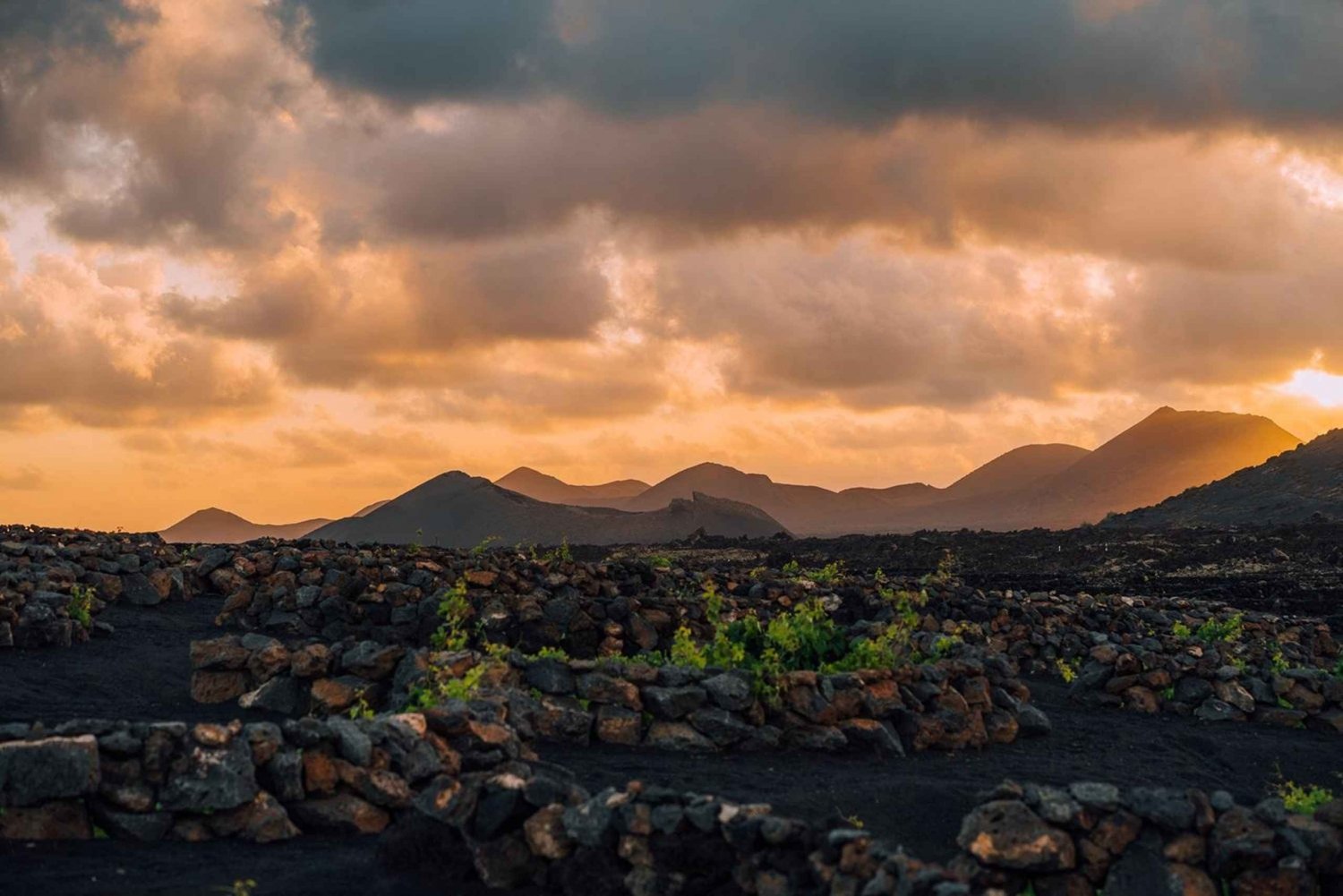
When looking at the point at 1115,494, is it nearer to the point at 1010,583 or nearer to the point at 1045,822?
the point at 1010,583

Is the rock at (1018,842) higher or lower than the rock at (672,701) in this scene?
lower

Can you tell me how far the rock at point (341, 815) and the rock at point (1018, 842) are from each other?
5.16 meters

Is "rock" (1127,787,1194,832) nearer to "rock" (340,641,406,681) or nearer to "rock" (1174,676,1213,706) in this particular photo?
"rock" (340,641,406,681)

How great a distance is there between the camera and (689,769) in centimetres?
1350

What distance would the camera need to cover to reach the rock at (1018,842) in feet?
32.0

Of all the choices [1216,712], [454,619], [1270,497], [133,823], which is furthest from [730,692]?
[1270,497]

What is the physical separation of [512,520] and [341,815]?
8495 centimetres

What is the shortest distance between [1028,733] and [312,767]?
9.88 meters

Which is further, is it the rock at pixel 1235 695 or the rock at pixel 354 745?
the rock at pixel 1235 695

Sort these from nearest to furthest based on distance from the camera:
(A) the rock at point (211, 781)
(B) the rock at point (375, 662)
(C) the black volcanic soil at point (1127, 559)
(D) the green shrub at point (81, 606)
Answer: (A) the rock at point (211, 781) < (B) the rock at point (375, 662) < (D) the green shrub at point (81, 606) < (C) the black volcanic soil at point (1127, 559)

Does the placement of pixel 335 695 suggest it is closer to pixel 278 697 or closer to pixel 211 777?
pixel 278 697

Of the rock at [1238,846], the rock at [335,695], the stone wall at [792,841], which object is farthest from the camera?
the rock at [335,695]

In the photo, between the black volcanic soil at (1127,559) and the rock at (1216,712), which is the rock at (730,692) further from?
the black volcanic soil at (1127,559)

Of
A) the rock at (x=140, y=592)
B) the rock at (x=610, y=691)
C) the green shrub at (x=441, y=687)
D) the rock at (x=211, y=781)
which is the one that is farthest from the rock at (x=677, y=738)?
the rock at (x=140, y=592)
